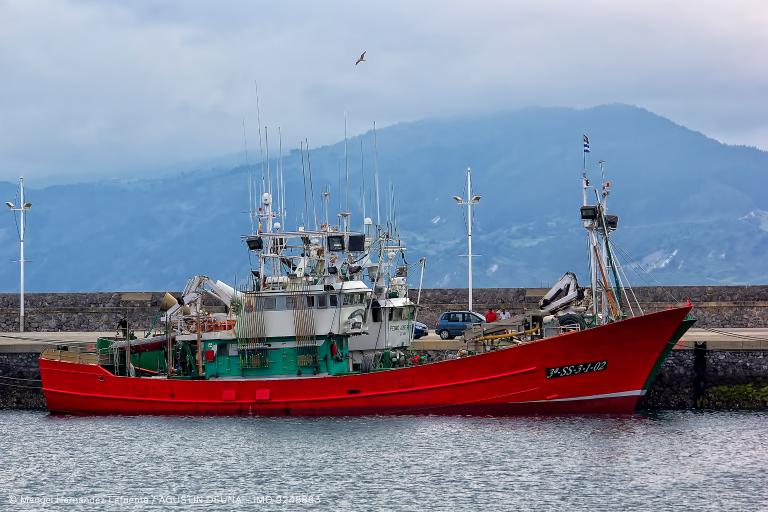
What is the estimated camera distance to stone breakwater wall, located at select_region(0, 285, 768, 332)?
57219mm

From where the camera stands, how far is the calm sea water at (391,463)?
30.3 meters

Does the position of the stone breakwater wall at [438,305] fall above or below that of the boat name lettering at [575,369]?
above

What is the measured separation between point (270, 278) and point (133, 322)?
22822mm

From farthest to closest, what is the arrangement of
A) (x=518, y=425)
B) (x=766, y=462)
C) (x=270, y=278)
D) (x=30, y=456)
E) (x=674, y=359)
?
(x=674, y=359) < (x=270, y=278) < (x=518, y=425) < (x=30, y=456) < (x=766, y=462)

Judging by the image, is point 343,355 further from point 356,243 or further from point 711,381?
point 711,381

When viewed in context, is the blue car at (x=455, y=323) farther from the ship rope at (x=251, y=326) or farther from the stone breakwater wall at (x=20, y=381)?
the stone breakwater wall at (x=20, y=381)

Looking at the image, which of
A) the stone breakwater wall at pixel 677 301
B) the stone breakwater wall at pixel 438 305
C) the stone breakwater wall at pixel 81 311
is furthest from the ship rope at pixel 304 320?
the stone breakwater wall at pixel 81 311

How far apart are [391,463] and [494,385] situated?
6440mm

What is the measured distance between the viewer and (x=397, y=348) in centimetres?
4316

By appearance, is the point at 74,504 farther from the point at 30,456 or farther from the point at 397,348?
the point at 397,348

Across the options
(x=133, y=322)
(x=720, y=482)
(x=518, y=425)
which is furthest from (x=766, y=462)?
(x=133, y=322)

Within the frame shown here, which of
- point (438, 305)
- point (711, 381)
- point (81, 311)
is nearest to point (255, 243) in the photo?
point (711, 381)

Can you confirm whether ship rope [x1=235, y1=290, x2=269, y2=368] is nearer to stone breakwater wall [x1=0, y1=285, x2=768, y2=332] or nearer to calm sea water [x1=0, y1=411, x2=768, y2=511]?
calm sea water [x1=0, y1=411, x2=768, y2=511]

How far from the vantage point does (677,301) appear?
5675 centimetres
